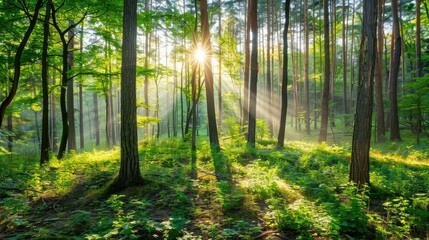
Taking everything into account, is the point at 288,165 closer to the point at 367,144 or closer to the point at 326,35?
the point at 367,144

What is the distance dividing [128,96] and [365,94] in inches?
208

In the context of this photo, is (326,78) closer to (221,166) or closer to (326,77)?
(326,77)

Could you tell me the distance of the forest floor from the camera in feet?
12.9

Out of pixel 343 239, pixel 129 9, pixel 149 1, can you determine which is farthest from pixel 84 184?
pixel 149 1

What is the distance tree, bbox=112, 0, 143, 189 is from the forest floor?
0.53 m

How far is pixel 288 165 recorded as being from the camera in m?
8.84

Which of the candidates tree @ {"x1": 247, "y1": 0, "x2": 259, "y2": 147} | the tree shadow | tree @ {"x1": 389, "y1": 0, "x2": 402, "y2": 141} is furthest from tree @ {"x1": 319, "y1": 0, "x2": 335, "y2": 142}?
the tree shadow

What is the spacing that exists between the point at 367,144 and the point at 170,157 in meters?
6.52

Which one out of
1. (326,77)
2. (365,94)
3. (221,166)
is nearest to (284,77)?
(326,77)

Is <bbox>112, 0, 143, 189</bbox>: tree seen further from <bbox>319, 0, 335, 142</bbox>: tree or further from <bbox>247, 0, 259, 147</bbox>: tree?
<bbox>319, 0, 335, 142</bbox>: tree

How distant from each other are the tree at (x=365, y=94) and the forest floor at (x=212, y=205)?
0.53 m

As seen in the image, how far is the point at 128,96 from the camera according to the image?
19.0ft

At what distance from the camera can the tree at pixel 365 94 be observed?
18.6ft

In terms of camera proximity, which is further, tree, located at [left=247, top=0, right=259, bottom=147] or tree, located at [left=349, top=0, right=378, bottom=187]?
tree, located at [left=247, top=0, right=259, bottom=147]
